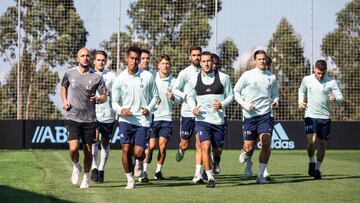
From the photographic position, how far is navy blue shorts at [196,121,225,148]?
44.5ft

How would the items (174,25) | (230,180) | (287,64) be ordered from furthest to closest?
(287,64), (174,25), (230,180)

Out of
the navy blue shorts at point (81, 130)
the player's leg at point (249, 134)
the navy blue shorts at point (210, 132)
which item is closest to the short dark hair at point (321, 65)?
the player's leg at point (249, 134)

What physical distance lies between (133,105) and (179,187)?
1.51 m

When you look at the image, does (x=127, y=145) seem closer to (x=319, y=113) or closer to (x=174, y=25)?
(x=319, y=113)

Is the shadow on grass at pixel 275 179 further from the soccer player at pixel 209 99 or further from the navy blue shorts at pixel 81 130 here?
the navy blue shorts at pixel 81 130

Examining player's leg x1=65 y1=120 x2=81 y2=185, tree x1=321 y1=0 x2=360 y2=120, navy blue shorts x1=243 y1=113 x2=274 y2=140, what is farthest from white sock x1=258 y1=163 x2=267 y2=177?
tree x1=321 y1=0 x2=360 y2=120

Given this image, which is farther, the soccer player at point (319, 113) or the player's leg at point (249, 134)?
the soccer player at point (319, 113)

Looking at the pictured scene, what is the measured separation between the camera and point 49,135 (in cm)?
2834

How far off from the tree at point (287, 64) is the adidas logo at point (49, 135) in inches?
306

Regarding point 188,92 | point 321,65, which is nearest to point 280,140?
point 321,65

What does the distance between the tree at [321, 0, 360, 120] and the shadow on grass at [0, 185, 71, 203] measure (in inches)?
763

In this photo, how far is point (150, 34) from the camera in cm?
3012

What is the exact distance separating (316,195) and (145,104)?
322cm

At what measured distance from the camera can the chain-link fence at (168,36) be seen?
28.6 m
